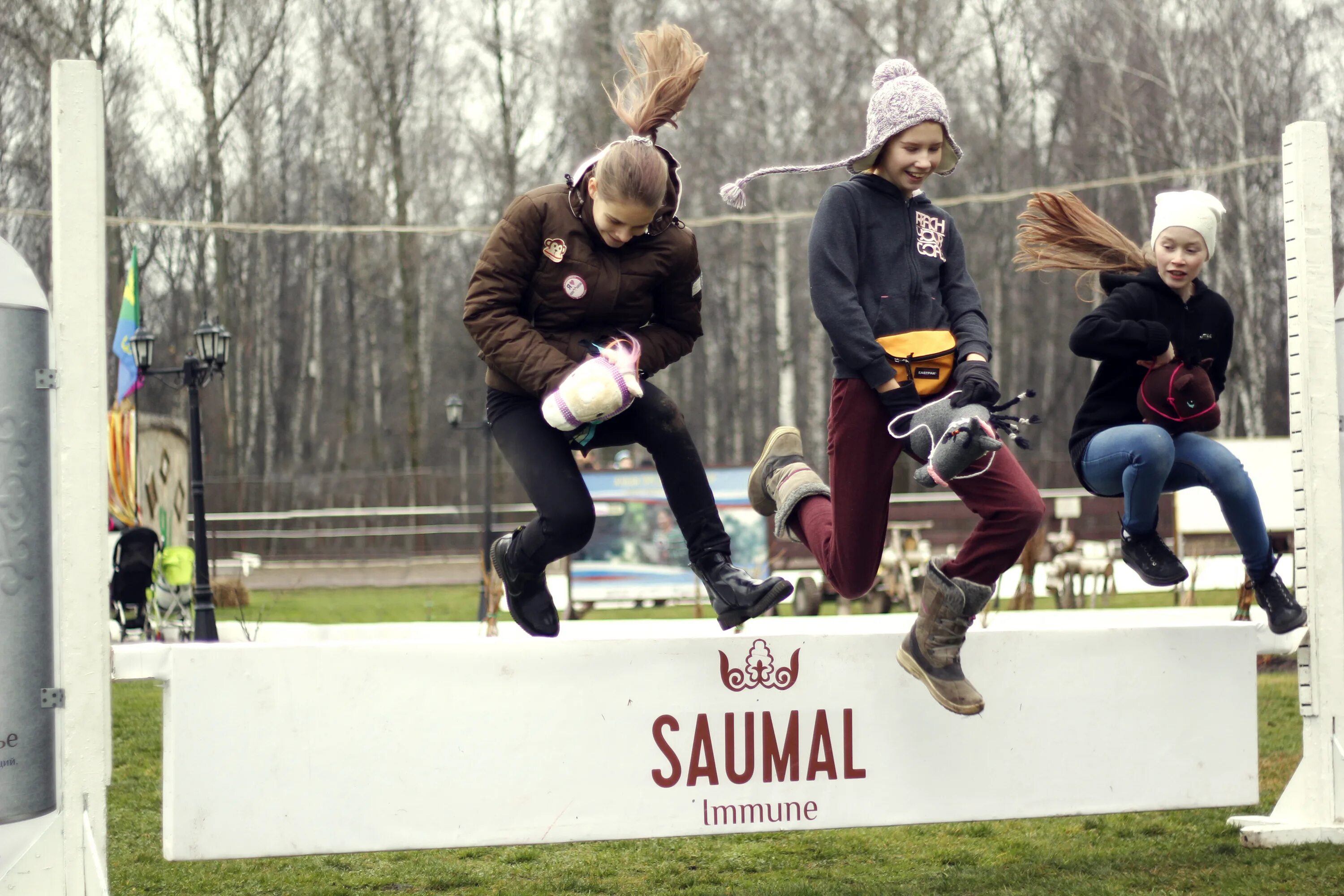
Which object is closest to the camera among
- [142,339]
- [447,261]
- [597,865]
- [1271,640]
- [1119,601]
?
[1271,640]

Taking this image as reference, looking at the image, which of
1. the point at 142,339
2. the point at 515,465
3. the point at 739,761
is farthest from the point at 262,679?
the point at 142,339

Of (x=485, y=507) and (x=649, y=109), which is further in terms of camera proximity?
(x=485, y=507)

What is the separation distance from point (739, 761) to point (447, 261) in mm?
30564

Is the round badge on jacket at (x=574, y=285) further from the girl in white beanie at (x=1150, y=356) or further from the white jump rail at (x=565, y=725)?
the girl in white beanie at (x=1150, y=356)

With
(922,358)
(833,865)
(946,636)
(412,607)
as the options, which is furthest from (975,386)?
(412,607)

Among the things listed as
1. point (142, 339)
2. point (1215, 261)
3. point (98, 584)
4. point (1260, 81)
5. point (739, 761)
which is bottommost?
point (739, 761)

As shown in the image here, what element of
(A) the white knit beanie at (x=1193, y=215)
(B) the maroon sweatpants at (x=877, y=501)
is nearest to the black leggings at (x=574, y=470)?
(B) the maroon sweatpants at (x=877, y=501)

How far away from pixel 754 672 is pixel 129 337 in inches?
492

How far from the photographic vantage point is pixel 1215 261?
24.0 metres

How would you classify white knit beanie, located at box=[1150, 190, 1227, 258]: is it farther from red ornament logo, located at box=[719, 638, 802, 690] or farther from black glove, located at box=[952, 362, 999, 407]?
red ornament logo, located at box=[719, 638, 802, 690]

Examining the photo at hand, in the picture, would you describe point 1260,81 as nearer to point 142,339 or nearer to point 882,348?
point 142,339

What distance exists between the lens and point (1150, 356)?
4180 mm

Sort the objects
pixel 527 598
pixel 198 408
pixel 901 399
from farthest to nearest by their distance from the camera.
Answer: pixel 198 408
pixel 527 598
pixel 901 399

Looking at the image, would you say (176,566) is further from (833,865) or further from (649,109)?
(649,109)
